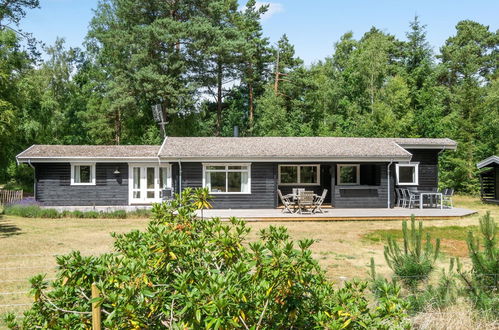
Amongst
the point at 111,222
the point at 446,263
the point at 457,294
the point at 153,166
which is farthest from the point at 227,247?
the point at 153,166

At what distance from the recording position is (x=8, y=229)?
1388 cm

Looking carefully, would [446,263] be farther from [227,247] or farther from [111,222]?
[111,222]

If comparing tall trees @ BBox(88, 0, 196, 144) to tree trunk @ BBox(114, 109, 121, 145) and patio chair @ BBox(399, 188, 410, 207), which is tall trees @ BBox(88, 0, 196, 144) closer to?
tree trunk @ BBox(114, 109, 121, 145)

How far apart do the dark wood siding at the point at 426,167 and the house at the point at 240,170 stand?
0.17 ft

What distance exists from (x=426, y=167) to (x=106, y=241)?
16.5 metres

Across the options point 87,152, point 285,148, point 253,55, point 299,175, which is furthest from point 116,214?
point 253,55

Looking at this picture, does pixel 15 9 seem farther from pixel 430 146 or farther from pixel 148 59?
pixel 430 146

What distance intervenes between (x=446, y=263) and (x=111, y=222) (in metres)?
12.0

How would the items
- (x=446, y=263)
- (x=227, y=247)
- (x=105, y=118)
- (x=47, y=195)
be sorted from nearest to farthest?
1. (x=227, y=247)
2. (x=446, y=263)
3. (x=47, y=195)
4. (x=105, y=118)

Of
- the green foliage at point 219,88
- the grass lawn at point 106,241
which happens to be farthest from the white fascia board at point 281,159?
the green foliage at point 219,88

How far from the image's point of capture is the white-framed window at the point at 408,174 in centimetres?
2047

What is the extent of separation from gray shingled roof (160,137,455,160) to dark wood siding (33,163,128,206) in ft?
11.5

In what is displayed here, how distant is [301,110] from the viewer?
36.6 meters

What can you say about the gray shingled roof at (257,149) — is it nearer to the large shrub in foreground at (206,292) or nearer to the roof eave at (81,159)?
the roof eave at (81,159)
